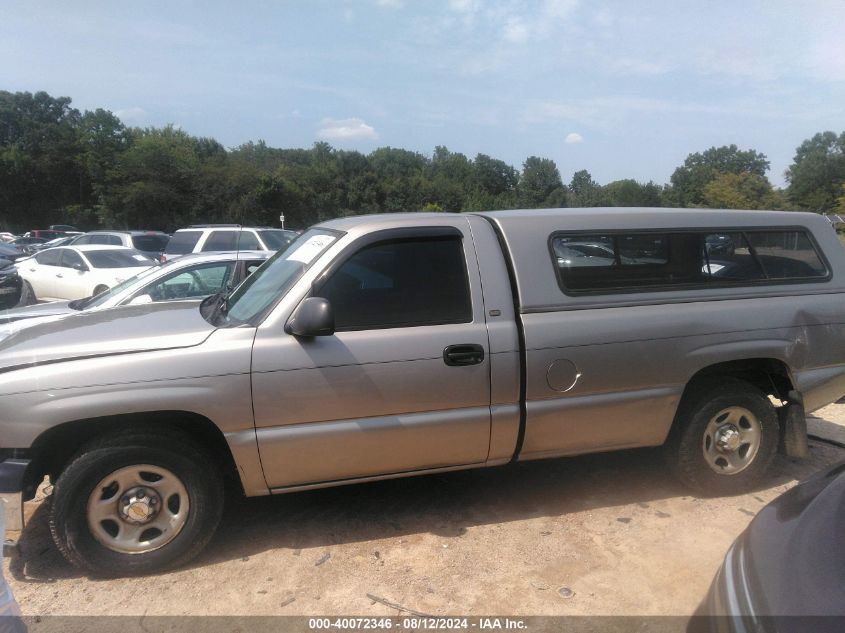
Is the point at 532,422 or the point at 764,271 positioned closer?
the point at 532,422

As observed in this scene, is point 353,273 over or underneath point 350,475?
over

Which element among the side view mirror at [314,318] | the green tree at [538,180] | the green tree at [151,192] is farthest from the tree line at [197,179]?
the side view mirror at [314,318]

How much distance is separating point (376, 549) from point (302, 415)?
0.91 metres

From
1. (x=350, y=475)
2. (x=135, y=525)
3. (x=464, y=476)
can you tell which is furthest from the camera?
(x=464, y=476)

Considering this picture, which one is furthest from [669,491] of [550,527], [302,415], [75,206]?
[75,206]

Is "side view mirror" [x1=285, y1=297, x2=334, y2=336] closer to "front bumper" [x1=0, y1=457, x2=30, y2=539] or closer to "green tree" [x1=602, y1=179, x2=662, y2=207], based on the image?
"front bumper" [x1=0, y1=457, x2=30, y2=539]

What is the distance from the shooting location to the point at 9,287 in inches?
415

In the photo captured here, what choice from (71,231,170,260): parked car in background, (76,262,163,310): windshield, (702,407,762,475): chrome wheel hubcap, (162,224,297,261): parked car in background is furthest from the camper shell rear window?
(71,231,170,260): parked car in background

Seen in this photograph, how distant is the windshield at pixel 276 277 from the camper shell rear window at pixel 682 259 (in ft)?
4.75

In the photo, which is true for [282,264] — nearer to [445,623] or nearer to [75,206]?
[445,623]

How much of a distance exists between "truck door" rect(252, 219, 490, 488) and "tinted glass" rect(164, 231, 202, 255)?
10884 millimetres

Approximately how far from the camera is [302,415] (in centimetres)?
324

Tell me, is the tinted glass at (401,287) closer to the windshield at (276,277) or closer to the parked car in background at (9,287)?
the windshield at (276,277)

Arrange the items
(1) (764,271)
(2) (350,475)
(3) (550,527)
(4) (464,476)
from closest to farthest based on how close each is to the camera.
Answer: (2) (350,475), (3) (550,527), (1) (764,271), (4) (464,476)
